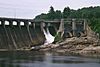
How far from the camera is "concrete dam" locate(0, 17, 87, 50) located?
150175 mm

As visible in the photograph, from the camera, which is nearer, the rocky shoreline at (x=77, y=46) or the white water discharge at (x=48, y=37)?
the rocky shoreline at (x=77, y=46)

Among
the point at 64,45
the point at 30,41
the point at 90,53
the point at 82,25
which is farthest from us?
the point at 82,25

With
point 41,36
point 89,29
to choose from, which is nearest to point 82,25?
point 89,29

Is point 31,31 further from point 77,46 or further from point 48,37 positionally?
point 77,46

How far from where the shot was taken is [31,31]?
162750 millimetres

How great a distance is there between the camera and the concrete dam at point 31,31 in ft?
493

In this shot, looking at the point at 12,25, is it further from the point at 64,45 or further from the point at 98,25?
the point at 98,25

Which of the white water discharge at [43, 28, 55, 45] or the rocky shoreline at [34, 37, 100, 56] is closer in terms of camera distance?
the rocky shoreline at [34, 37, 100, 56]

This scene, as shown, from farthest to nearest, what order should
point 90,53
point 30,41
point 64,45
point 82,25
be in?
point 82,25 → point 30,41 → point 64,45 → point 90,53

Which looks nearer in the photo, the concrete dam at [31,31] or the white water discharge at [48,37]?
the concrete dam at [31,31]

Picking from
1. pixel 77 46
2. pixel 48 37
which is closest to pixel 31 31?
pixel 48 37

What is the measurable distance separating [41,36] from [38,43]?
4640 millimetres

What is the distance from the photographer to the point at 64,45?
148 meters

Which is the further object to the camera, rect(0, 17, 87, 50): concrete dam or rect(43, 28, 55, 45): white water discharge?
rect(43, 28, 55, 45): white water discharge
